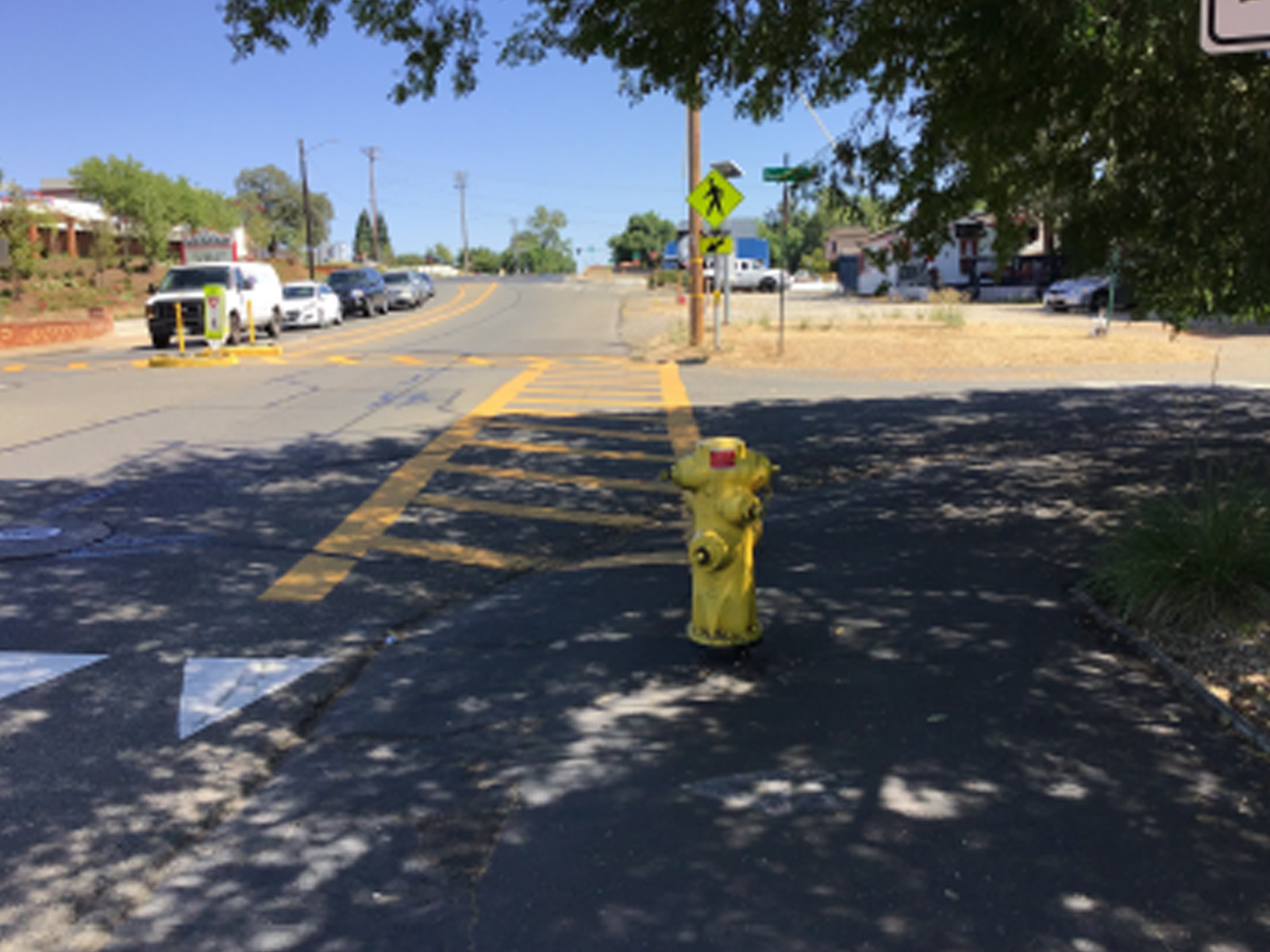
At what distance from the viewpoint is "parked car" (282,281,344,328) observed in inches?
1298

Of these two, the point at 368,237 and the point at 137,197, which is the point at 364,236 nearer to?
the point at 368,237

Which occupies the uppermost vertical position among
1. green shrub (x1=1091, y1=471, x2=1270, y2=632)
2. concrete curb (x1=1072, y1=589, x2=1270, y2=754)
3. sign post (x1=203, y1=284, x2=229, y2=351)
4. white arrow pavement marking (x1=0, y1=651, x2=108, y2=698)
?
sign post (x1=203, y1=284, x2=229, y2=351)

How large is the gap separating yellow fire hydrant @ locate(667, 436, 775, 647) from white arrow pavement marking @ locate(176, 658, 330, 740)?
1931 mm

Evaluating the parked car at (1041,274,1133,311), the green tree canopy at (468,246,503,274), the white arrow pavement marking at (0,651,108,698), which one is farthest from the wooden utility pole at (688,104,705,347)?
the green tree canopy at (468,246,503,274)

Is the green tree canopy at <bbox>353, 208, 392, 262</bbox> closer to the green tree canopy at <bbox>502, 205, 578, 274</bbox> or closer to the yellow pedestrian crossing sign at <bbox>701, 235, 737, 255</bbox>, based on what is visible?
the green tree canopy at <bbox>502, 205, 578, 274</bbox>

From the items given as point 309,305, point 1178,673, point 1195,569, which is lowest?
point 1178,673

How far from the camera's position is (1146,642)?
5086mm

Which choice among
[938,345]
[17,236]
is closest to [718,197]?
[938,345]

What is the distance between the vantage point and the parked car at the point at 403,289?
1764 inches

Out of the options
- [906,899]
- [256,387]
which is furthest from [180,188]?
[906,899]

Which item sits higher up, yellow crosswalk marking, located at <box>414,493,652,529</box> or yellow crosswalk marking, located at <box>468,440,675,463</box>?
yellow crosswalk marking, located at <box>468,440,675,463</box>

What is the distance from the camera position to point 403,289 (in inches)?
1778

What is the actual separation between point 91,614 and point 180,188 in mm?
64698

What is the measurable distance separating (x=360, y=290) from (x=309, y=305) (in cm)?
669
